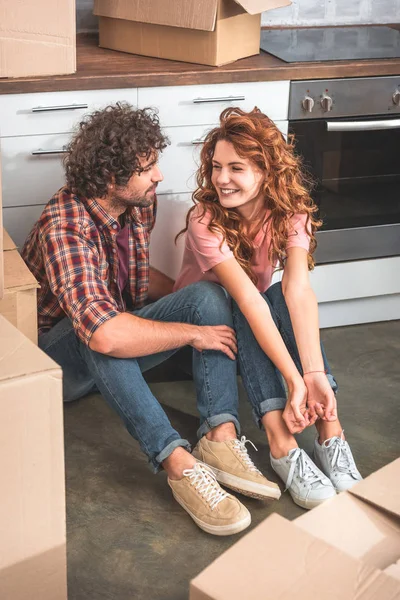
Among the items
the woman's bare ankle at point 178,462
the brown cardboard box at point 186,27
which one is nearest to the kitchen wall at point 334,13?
the brown cardboard box at point 186,27

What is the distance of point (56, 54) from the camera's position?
8.11 feet

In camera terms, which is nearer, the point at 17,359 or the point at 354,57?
the point at 17,359

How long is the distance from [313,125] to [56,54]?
82 cm

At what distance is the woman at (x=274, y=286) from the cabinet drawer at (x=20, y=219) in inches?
20.7

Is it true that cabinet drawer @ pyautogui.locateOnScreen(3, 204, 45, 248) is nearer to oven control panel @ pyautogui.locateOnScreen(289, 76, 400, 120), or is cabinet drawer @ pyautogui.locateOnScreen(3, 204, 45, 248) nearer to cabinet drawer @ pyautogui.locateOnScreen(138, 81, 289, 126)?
cabinet drawer @ pyautogui.locateOnScreen(138, 81, 289, 126)

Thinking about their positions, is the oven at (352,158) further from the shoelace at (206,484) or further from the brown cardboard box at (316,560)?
the brown cardboard box at (316,560)

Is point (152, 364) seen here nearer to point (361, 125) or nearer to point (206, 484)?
point (206, 484)

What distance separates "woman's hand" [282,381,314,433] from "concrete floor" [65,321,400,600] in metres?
0.18

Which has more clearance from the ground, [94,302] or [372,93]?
[372,93]

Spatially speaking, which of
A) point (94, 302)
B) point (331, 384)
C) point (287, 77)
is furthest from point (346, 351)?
point (94, 302)

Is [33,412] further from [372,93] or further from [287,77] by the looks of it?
[372,93]

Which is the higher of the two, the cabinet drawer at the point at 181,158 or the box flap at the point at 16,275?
the cabinet drawer at the point at 181,158

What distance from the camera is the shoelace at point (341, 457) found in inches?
86.4

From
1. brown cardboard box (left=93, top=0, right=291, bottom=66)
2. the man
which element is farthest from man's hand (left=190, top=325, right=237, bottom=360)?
brown cardboard box (left=93, top=0, right=291, bottom=66)
